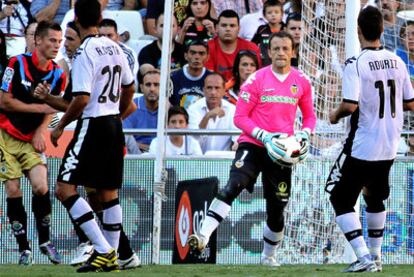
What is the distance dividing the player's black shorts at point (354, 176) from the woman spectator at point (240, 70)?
18.7ft

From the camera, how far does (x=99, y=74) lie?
10.6m

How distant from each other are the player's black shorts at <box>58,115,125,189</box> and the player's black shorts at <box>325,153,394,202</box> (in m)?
2.00

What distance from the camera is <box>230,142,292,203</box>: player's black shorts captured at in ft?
38.0

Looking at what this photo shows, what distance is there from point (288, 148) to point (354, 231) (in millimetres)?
1167

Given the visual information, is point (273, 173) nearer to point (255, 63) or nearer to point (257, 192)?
point (257, 192)

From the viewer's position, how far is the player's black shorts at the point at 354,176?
35.2 ft

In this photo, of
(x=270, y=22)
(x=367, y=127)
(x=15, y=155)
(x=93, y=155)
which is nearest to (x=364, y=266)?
(x=367, y=127)

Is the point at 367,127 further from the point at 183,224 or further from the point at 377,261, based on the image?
the point at 183,224

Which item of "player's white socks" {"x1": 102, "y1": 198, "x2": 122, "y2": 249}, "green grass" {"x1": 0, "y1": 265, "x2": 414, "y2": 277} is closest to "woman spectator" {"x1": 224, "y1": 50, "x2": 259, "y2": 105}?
"green grass" {"x1": 0, "y1": 265, "x2": 414, "y2": 277}

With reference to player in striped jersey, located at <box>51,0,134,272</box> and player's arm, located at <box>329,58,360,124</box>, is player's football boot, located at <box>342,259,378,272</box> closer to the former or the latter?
player's arm, located at <box>329,58,360,124</box>

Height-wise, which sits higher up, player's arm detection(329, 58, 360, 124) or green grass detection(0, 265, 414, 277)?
player's arm detection(329, 58, 360, 124)

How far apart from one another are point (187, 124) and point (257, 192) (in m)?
1.61

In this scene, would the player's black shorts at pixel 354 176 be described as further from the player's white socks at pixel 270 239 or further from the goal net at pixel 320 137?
the goal net at pixel 320 137

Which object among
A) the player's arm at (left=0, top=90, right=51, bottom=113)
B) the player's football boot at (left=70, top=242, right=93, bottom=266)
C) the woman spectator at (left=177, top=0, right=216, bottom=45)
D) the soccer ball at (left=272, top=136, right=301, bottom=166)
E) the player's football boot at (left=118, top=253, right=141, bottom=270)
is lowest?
the player's football boot at (left=70, top=242, right=93, bottom=266)
